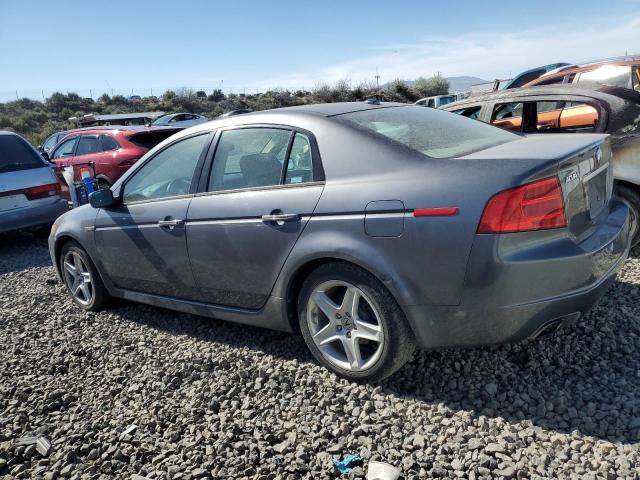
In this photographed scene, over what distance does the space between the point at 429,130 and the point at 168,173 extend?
78.2 inches

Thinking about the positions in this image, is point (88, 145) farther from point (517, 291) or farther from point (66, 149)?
point (517, 291)

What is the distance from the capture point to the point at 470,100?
5.69 metres

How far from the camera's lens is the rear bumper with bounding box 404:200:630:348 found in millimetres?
2373

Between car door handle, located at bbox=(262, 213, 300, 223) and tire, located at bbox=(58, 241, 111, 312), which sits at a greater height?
car door handle, located at bbox=(262, 213, 300, 223)

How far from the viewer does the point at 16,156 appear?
25.9ft

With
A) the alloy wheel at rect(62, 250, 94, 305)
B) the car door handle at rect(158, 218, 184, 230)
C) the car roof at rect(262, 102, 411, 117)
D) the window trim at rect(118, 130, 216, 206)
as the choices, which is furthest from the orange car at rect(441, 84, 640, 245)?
the alloy wheel at rect(62, 250, 94, 305)

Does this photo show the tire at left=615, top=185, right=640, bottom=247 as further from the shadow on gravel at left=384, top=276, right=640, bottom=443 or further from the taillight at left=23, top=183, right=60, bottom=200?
the taillight at left=23, top=183, right=60, bottom=200

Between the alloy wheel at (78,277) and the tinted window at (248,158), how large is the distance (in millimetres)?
1919

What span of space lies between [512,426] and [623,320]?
1419 mm

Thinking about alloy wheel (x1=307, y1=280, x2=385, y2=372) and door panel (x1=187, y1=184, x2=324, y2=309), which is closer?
alloy wheel (x1=307, y1=280, x2=385, y2=372)

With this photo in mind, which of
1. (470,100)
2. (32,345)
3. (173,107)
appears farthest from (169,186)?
(173,107)

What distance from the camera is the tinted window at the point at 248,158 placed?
3234 mm

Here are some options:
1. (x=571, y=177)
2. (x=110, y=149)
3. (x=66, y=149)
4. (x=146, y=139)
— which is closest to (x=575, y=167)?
(x=571, y=177)

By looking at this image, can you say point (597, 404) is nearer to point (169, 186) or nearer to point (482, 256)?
point (482, 256)
